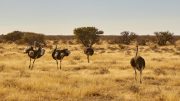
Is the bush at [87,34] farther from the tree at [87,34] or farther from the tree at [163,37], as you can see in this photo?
the tree at [163,37]

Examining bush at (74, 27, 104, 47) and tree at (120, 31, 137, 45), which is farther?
tree at (120, 31, 137, 45)

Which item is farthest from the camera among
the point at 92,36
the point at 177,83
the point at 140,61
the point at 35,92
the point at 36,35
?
the point at 36,35

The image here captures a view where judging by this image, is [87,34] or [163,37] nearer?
[87,34]

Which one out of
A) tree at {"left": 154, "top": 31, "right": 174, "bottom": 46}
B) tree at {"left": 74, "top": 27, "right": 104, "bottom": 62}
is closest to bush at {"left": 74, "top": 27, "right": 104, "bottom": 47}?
tree at {"left": 74, "top": 27, "right": 104, "bottom": 62}

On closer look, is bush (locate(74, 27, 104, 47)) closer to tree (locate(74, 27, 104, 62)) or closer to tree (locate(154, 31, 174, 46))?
tree (locate(74, 27, 104, 62))

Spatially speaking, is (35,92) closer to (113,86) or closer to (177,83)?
(113,86)

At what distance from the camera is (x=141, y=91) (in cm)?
1655

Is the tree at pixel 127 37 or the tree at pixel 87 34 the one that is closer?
the tree at pixel 87 34

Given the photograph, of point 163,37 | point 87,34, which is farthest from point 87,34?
point 163,37

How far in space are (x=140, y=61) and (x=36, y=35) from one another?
61.8 meters

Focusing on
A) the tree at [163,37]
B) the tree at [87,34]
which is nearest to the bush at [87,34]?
the tree at [87,34]

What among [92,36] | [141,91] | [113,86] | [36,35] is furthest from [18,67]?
[36,35]

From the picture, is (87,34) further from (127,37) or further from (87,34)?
(127,37)

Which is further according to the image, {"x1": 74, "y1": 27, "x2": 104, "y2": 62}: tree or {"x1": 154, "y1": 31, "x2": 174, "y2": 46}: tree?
{"x1": 154, "y1": 31, "x2": 174, "y2": 46}: tree
